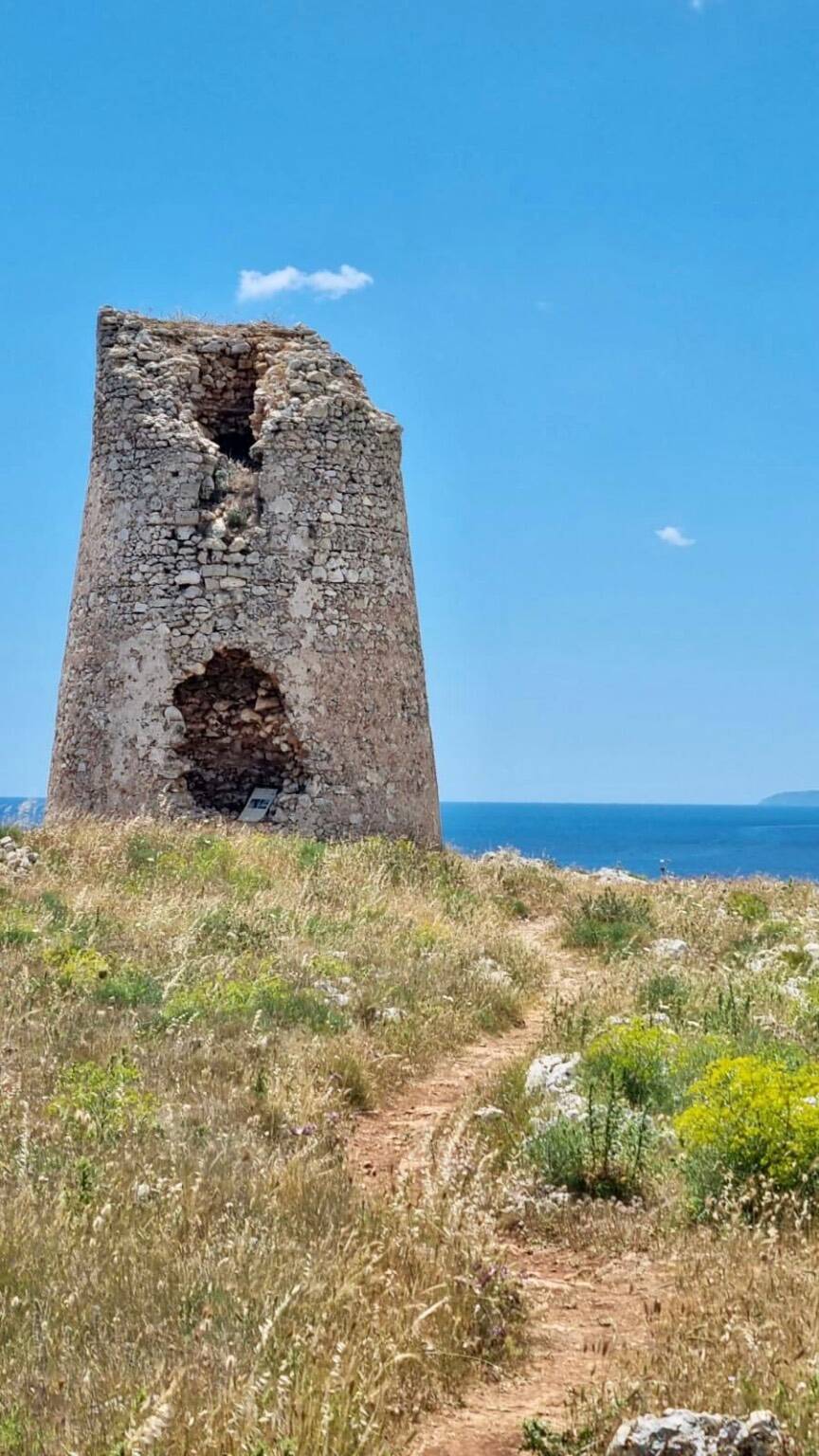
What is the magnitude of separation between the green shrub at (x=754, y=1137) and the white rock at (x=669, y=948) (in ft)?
16.8

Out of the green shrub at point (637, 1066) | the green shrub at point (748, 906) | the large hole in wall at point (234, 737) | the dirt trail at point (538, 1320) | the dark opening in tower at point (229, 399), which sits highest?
the dark opening in tower at point (229, 399)

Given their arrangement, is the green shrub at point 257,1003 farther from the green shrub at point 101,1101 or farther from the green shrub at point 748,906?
the green shrub at point 748,906

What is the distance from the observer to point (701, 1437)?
2.79 meters

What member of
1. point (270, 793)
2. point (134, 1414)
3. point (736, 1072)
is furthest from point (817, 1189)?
point (270, 793)

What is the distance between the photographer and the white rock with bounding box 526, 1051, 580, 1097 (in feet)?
19.4

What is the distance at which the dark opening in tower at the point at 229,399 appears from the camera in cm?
1504

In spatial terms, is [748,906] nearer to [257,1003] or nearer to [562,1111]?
[257,1003]

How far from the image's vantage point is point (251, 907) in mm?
9422

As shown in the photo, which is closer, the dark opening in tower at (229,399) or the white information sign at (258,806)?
→ the white information sign at (258,806)

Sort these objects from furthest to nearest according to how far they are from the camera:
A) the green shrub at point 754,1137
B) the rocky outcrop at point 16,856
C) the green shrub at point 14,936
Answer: the rocky outcrop at point 16,856 → the green shrub at point 14,936 → the green shrub at point 754,1137

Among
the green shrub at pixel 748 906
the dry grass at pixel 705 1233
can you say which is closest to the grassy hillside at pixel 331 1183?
the dry grass at pixel 705 1233

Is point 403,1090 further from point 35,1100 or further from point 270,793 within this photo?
point 270,793

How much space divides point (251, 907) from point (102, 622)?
5.96 m

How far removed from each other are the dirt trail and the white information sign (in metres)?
7.92
